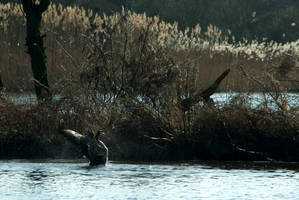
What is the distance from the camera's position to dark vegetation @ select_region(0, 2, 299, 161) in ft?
52.1

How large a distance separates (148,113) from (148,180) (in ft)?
10.8

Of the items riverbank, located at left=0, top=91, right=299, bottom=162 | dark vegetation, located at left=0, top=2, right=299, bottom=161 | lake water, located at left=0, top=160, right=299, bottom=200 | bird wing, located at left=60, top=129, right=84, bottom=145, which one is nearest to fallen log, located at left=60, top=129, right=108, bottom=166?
bird wing, located at left=60, top=129, right=84, bottom=145

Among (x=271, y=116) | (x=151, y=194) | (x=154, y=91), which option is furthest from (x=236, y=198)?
(x=154, y=91)

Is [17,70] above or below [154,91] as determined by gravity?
above

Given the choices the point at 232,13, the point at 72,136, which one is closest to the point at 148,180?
the point at 72,136

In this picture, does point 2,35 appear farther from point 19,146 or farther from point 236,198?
point 236,198

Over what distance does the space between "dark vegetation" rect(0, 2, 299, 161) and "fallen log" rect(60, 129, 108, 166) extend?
4.27ft

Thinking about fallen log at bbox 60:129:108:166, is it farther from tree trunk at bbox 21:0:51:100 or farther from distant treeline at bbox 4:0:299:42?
distant treeline at bbox 4:0:299:42

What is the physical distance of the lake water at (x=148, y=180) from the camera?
11914mm

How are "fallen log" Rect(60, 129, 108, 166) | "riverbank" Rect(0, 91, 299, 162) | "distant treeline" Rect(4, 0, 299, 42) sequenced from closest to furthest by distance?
"fallen log" Rect(60, 129, 108, 166) < "riverbank" Rect(0, 91, 299, 162) < "distant treeline" Rect(4, 0, 299, 42)

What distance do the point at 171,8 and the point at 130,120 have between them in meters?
39.0

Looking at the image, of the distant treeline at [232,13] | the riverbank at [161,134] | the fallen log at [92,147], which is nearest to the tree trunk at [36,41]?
the riverbank at [161,134]

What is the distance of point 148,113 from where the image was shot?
16344mm

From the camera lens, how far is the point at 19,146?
54.9 feet
